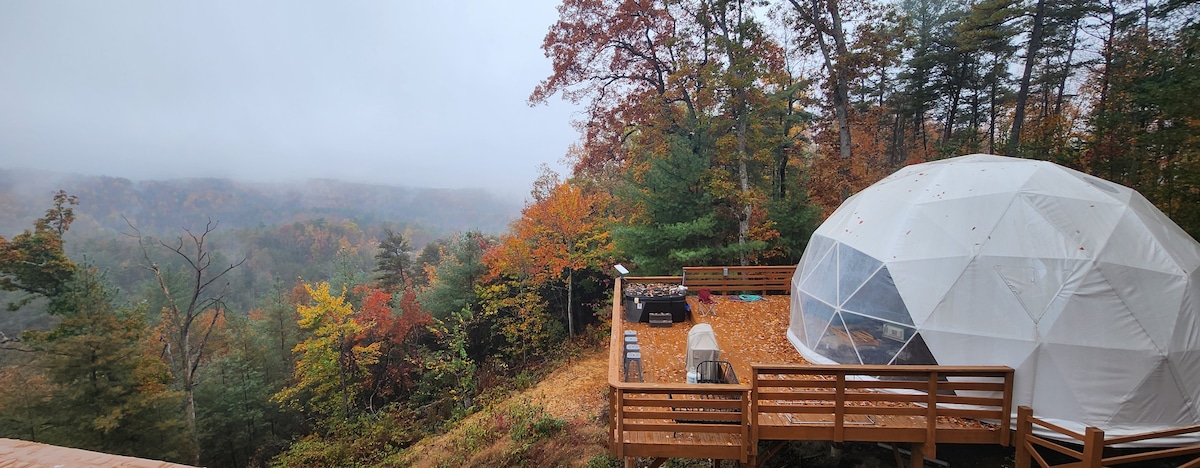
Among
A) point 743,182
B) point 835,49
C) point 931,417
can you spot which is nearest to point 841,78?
point 835,49

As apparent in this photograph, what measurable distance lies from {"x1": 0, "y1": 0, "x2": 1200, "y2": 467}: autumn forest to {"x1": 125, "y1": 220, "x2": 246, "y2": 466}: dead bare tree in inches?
7.9

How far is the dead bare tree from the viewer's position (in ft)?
42.4

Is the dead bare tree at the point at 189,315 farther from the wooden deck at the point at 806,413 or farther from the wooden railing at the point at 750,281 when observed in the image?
the wooden railing at the point at 750,281

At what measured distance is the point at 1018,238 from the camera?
543 centimetres

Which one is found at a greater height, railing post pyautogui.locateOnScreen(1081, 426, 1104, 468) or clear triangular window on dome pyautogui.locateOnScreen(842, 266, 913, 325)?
clear triangular window on dome pyautogui.locateOnScreen(842, 266, 913, 325)

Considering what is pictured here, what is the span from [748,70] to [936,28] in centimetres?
1300

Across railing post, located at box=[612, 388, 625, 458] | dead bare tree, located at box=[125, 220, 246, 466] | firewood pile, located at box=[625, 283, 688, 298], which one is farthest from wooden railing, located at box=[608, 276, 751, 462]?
dead bare tree, located at box=[125, 220, 246, 466]

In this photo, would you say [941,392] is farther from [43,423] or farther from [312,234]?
[312,234]

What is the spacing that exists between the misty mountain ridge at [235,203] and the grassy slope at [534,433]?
87.8 ft

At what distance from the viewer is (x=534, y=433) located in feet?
28.3

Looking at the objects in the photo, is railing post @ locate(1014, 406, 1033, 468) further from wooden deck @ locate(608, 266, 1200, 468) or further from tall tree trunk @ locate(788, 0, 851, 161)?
tall tree trunk @ locate(788, 0, 851, 161)

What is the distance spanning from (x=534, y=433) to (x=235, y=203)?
101504 mm

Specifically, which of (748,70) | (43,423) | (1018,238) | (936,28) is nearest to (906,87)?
(936,28)

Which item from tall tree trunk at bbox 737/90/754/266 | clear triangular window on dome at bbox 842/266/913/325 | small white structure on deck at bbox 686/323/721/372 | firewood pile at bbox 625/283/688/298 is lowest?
small white structure on deck at bbox 686/323/721/372
